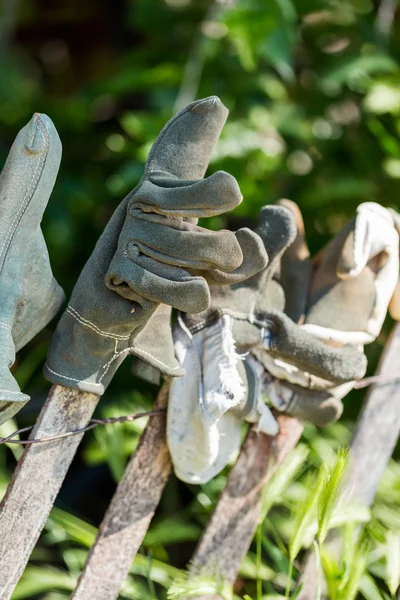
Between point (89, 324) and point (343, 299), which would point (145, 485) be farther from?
point (343, 299)

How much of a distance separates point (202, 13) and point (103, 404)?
1.08 m

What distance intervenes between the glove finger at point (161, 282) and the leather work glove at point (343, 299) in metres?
0.27

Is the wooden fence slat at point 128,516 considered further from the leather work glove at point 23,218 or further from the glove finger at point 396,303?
the glove finger at point 396,303

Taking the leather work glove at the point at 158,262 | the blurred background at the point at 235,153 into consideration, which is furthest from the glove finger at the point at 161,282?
the blurred background at the point at 235,153

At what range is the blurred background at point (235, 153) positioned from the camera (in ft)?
5.03

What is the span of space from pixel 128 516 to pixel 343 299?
18.3 inches

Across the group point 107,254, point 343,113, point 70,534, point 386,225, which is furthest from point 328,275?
point 343,113

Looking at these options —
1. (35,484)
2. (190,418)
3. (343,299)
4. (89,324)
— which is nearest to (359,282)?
(343,299)

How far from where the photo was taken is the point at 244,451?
3.98 ft

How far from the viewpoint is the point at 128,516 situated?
3.63ft

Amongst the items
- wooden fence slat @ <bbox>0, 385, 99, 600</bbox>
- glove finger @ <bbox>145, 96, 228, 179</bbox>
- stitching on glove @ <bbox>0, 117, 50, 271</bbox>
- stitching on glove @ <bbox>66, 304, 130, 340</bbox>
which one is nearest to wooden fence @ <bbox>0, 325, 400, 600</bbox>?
wooden fence slat @ <bbox>0, 385, 99, 600</bbox>

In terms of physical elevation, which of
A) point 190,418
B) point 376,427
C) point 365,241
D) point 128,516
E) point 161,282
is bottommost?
point 376,427

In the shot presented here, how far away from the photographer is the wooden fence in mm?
997

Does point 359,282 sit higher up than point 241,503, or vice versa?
point 359,282
